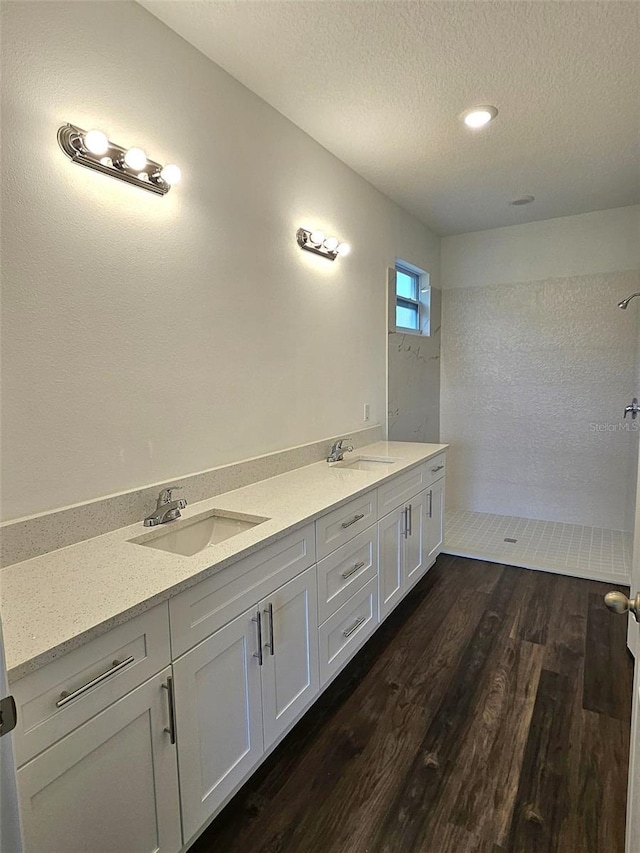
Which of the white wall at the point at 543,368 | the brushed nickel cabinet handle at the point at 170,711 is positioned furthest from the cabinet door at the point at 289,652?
the white wall at the point at 543,368

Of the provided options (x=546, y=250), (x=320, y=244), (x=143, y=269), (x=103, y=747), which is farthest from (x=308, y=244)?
(x=546, y=250)

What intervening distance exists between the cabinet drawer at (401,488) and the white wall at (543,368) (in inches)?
71.2

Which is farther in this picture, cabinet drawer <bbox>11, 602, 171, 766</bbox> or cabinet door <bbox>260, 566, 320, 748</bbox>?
cabinet door <bbox>260, 566, 320, 748</bbox>

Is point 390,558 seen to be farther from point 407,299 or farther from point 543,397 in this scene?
point 543,397

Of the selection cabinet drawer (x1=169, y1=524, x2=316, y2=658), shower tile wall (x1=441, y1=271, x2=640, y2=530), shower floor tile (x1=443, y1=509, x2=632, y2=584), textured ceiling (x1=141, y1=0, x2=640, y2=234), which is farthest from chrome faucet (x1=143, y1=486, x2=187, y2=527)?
shower tile wall (x1=441, y1=271, x2=640, y2=530)

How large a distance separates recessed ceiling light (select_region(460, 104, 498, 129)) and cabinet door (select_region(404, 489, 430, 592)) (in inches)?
79.0

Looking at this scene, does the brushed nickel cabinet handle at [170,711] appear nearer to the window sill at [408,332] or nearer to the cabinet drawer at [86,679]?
the cabinet drawer at [86,679]

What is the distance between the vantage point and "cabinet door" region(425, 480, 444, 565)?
305 centimetres

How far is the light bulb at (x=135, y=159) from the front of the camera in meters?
1.50

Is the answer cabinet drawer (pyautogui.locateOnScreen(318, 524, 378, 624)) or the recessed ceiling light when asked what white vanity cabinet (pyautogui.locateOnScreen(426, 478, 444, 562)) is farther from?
the recessed ceiling light

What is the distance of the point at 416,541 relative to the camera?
9.36 ft

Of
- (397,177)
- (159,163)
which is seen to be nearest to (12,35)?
(159,163)

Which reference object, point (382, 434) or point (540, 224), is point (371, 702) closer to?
point (382, 434)

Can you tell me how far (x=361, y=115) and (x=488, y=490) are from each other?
3357 millimetres
